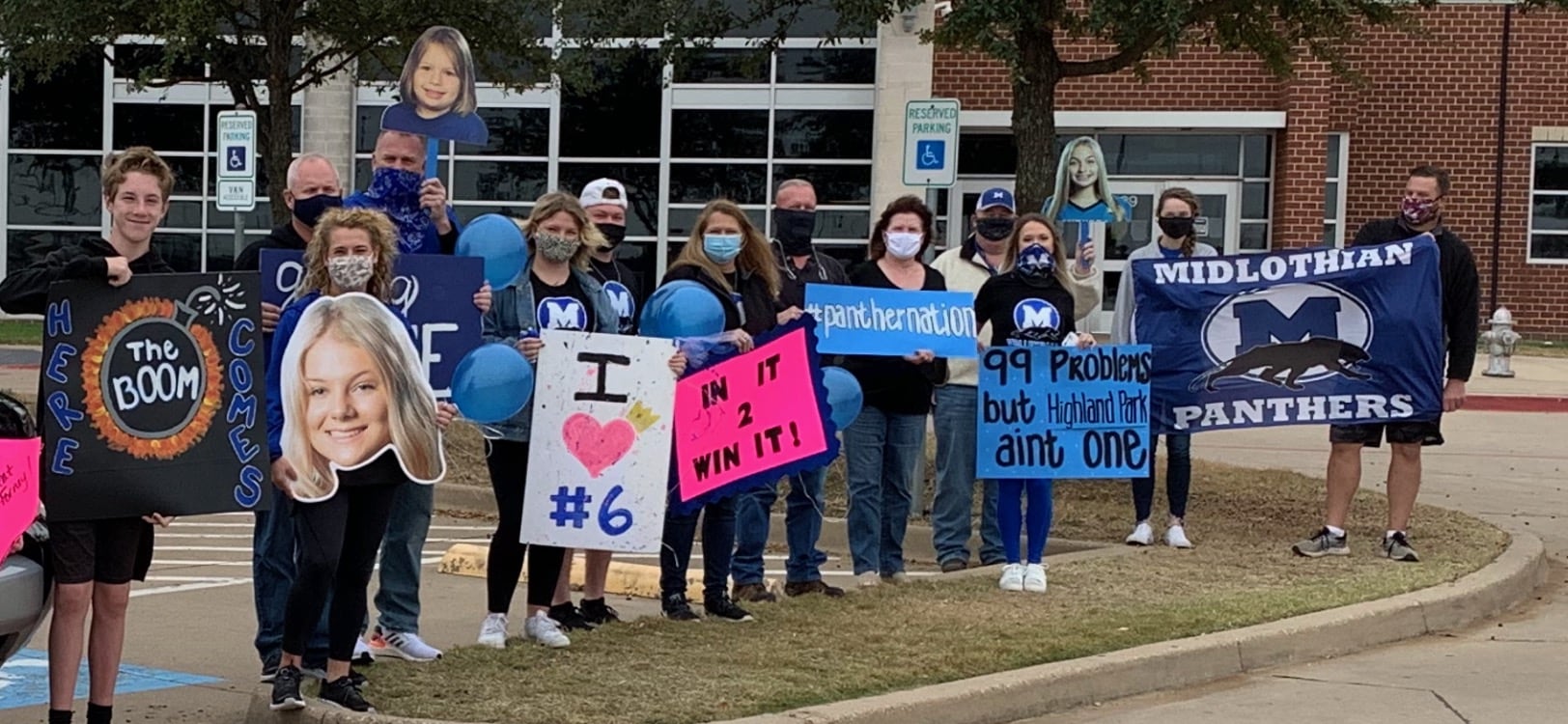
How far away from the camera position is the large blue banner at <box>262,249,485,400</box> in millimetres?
7266

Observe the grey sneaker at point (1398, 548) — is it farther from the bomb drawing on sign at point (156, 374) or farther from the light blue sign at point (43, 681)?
the bomb drawing on sign at point (156, 374)

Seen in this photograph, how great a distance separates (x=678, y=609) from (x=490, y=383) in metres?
1.69

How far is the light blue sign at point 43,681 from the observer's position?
7.34 meters

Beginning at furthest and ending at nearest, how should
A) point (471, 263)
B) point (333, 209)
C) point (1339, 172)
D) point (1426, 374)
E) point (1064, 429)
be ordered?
point (1339, 172) < point (1426, 374) < point (1064, 429) < point (471, 263) < point (333, 209)

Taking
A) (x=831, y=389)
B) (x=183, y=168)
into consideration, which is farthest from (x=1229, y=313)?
(x=183, y=168)

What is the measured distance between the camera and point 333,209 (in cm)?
689

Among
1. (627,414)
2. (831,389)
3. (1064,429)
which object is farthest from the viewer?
(1064,429)

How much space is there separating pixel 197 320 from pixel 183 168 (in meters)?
28.6

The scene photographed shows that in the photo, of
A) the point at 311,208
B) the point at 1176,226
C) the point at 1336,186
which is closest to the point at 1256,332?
the point at 1176,226

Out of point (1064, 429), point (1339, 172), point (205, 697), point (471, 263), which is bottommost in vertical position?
point (205, 697)

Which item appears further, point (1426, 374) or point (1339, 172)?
point (1339, 172)

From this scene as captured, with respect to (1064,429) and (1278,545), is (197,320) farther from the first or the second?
(1278,545)

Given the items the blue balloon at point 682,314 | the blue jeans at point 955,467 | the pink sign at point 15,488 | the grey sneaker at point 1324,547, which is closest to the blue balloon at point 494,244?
the blue balloon at point 682,314

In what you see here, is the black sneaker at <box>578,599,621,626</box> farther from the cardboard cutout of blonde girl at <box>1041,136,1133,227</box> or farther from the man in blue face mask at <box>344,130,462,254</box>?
the cardboard cutout of blonde girl at <box>1041,136,1133,227</box>
